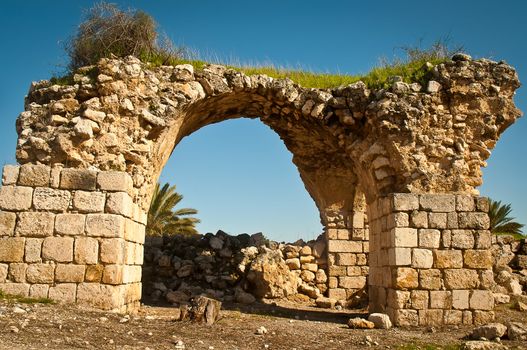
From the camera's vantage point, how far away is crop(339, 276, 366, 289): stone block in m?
12.1

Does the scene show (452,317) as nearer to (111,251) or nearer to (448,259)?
(448,259)

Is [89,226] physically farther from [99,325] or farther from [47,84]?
[47,84]

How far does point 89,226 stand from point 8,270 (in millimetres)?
1210

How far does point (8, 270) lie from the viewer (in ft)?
22.8

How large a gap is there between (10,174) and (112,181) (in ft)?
4.69

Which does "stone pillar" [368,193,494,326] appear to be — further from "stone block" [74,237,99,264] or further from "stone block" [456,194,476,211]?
"stone block" [74,237,99,264]

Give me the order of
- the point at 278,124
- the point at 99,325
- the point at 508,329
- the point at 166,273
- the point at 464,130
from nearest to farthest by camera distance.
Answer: the point at 99,325
the point at 508,329
the point at 464,130
the point at 278,124
the point at 166,273

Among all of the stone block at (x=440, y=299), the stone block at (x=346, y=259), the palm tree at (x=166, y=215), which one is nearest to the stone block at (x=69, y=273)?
the stone block at (x=440, y=299)

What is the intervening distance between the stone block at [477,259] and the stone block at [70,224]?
19.1ft

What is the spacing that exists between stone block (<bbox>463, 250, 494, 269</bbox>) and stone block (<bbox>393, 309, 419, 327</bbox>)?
3.80ft

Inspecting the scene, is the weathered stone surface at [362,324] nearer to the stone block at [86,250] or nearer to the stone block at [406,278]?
the stone block at [406,278]

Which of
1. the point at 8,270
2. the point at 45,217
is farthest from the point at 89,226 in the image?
the point at 8,270

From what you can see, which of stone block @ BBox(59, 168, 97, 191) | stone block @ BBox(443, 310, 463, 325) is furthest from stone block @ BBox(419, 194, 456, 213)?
stone block @ BBox(59, 168, 97, 191)

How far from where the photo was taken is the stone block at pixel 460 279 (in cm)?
784
